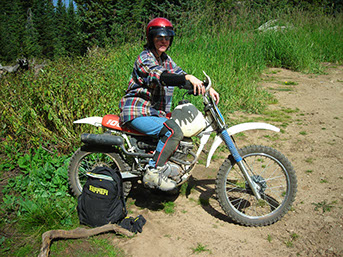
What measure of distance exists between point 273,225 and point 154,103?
175 centimetres

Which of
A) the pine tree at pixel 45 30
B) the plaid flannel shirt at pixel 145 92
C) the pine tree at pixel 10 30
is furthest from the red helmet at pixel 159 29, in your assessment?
the pine tree at pixel 45 30

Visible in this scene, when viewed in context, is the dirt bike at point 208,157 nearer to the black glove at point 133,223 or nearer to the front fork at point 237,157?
the front fork at point 237,157

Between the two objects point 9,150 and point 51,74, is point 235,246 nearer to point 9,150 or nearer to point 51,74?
point 9,150

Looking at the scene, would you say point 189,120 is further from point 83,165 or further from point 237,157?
point 83,165

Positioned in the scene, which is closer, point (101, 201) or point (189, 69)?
point (101, 201)

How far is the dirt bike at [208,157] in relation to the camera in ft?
10.2

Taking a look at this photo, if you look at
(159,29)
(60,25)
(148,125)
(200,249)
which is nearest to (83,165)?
(148,125)

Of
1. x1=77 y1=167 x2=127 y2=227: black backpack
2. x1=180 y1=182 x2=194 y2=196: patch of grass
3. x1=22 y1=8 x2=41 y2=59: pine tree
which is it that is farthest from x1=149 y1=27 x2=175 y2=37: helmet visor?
x1=22 y1=8 x2=41 y2=59: pine tree

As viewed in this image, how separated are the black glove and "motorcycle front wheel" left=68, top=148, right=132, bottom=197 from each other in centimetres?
39

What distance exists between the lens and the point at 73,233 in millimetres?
2967

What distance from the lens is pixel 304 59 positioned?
9219mm

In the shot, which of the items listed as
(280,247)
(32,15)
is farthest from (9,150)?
(32,15)

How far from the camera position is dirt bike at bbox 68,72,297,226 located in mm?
3113

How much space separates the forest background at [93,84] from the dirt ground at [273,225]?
87 centimetres
